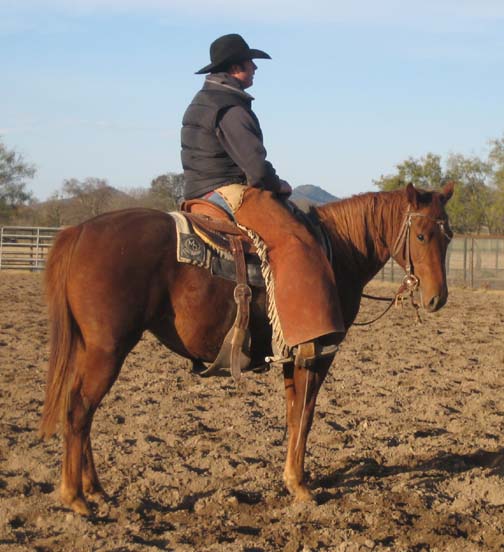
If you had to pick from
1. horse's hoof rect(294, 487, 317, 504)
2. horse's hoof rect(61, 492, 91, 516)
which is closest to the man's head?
horse's hoof rect(294, 487, 317, 504)

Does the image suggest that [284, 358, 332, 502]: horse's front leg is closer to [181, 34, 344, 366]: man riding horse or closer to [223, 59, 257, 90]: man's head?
[181, 34, 344, 366]: man riding horse

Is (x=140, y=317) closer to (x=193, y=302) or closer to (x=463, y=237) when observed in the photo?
(x=193, y=302)

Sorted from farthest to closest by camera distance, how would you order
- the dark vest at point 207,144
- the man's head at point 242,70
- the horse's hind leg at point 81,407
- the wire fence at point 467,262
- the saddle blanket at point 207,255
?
the wire fence at point 467,262
the man's head at point 242,70
the dark vest at point 207,144
the saddle blanket at point 207,255
the horse's hind leg at point 81,407

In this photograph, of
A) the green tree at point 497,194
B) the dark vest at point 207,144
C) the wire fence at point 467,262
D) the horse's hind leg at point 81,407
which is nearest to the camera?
the horse's hind leg at point 81,407

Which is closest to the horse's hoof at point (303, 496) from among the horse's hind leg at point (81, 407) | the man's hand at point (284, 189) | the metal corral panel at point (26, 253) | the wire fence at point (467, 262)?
the horse's hind leg at point (81, 407)

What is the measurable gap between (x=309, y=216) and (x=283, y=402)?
2507 mm

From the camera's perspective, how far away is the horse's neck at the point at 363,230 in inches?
191

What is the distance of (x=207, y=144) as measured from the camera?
15.0 feet

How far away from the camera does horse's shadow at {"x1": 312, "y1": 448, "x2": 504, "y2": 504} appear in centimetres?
477

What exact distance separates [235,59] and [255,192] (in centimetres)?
83

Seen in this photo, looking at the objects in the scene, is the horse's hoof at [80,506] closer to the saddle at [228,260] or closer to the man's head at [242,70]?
the saddle at [228,260]

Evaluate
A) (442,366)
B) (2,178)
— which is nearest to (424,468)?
(442,366)

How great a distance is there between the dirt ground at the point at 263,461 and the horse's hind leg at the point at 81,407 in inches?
5.1

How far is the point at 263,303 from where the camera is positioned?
14.6 feet
